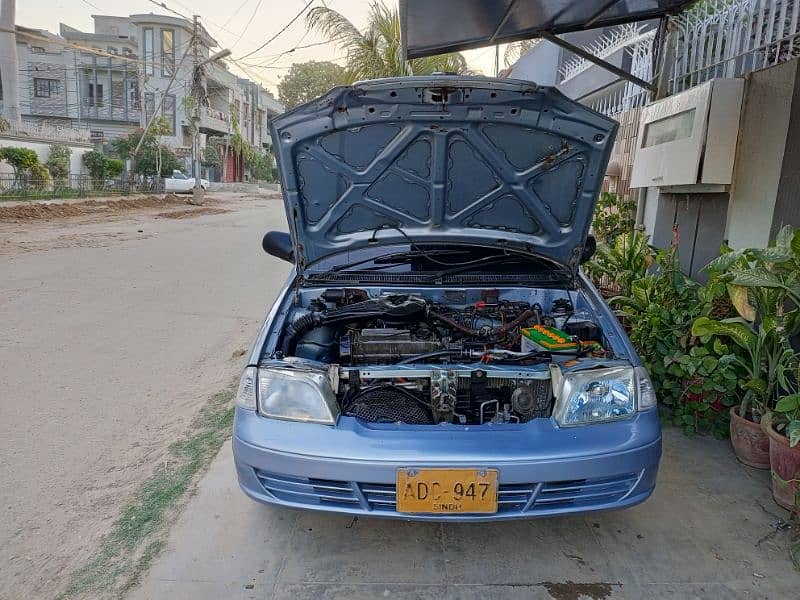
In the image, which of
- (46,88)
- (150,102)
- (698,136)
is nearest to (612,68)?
(698,136)

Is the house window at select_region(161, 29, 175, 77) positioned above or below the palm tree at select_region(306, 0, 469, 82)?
above

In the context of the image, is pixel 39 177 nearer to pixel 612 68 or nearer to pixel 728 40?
pixel 612 68

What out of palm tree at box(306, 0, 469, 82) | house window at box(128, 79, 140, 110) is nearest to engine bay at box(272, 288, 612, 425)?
palm tree at box(306, 0, 469, 82)

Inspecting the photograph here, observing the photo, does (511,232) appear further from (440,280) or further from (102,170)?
(102,170)

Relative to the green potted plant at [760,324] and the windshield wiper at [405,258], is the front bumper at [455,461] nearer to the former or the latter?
the green potted plant at [760,324]

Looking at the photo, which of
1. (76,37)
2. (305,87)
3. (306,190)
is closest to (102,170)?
(76,37)

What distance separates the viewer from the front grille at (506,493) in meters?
2.16

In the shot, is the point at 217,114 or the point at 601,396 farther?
the point at 217,114

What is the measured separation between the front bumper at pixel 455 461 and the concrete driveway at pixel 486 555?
1.00 ft

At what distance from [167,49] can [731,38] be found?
39092mm

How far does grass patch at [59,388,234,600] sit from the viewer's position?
7.51ft

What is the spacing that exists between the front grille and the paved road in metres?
1.03

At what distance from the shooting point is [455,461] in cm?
211

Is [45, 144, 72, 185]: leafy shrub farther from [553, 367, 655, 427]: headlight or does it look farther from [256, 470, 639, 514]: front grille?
[553, 367, 655, 427]: headlight
